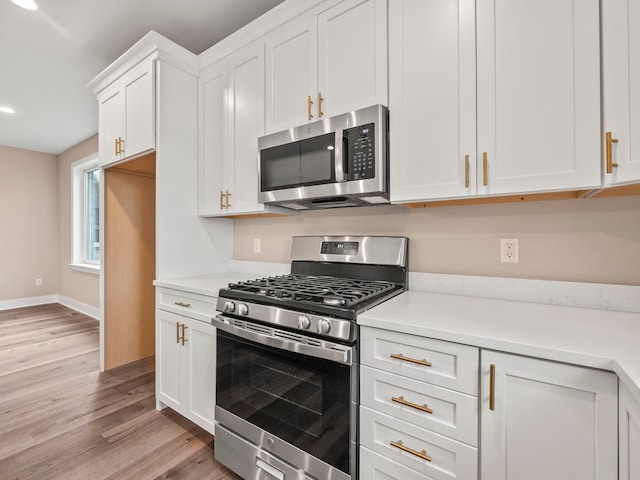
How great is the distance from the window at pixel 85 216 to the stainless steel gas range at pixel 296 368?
14.8ft

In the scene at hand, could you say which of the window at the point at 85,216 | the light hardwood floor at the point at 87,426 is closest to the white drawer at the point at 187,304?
the light hardwood floor at the point at 87,426

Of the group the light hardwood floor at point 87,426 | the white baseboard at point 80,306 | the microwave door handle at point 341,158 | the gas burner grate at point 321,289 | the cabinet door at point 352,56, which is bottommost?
the light hardwood floor at point 87,426

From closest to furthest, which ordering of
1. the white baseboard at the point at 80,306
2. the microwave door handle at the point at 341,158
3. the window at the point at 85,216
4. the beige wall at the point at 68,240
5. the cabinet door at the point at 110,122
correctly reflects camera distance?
1. the microwave door handle at the point at 341,158
2. the cabinet door at the point at 110,122
3. the white baseboard at the point at 80,306
4. the beige wall at the point at 68,240
5. the window at the point at 85,216

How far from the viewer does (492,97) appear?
1.26m

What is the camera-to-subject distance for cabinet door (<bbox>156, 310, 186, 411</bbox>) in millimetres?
1992

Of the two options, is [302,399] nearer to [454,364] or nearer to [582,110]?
[454,364]

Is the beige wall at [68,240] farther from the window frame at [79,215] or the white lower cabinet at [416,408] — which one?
the white lower cabinet at [416,408]

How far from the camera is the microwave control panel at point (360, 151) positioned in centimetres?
153

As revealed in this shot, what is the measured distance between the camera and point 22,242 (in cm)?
501

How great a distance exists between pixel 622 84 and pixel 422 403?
1.26m

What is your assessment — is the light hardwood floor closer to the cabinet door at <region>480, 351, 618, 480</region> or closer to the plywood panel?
the plywood panel

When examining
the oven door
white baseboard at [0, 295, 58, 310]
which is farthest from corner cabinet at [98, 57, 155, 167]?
white baseboard at [0, 295, 58, 310]

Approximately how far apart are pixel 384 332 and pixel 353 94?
1184 mm

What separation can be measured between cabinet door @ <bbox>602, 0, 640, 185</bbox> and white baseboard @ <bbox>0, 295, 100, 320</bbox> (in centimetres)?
552
